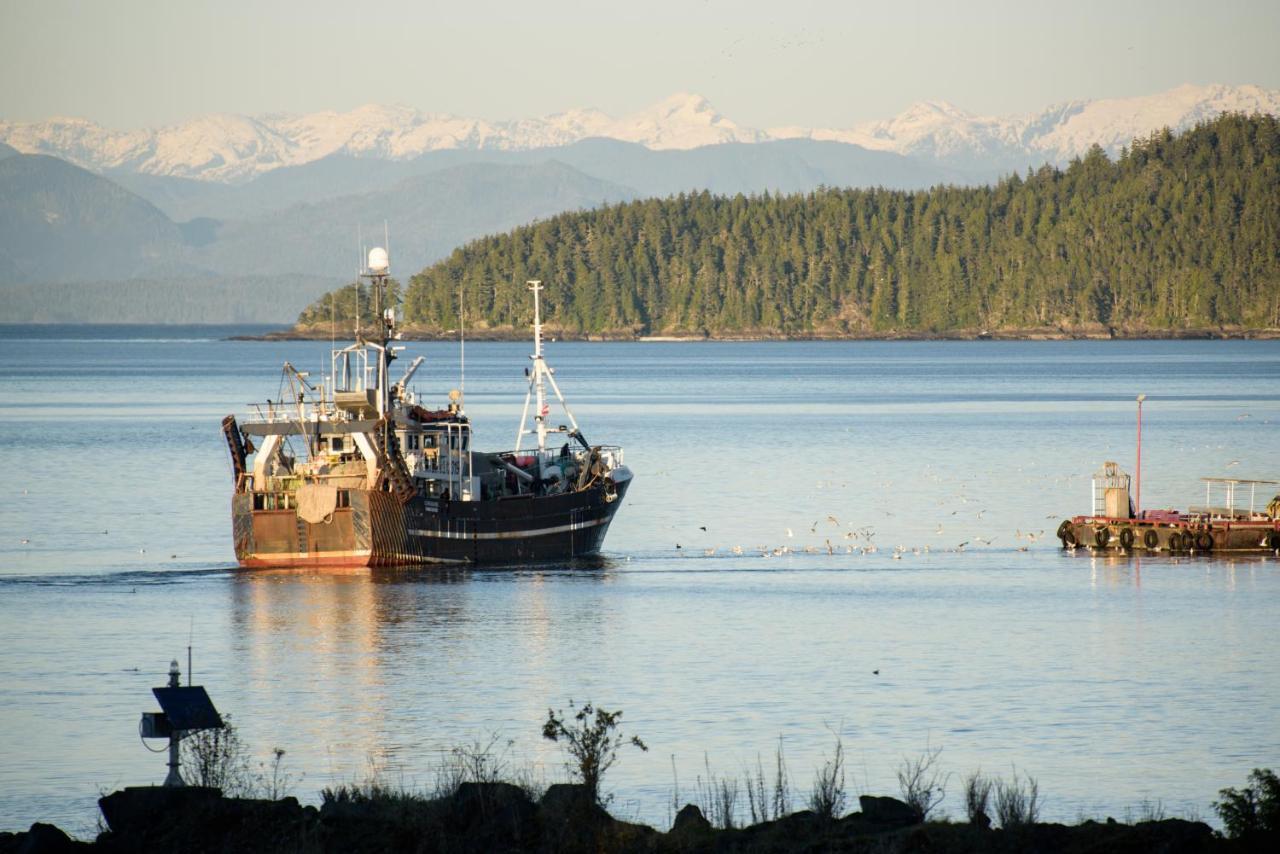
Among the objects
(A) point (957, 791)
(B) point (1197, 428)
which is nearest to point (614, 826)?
(A) point (957, 791)

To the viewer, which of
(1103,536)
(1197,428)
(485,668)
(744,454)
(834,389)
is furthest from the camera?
(834,389)

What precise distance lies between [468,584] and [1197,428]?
76.8 m

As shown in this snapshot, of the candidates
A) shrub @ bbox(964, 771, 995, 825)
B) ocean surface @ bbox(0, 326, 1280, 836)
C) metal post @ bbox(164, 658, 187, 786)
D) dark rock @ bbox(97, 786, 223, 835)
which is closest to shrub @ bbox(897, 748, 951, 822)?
ocean surface @ bbox(0, 326, 1280, 836)

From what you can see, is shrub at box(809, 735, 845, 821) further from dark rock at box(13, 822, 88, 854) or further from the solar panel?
dark rock at box(13, 822, 88, 854)

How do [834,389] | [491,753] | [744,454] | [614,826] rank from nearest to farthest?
1. [614,826]
2. [491,753]
3. [744,454]
4. [834,389]

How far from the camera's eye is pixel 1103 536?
6197 cm

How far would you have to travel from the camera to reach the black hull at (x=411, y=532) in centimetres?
5547

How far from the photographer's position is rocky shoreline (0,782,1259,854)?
2317 cm

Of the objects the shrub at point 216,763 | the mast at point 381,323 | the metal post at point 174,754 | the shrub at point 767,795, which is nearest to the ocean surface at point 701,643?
the shrub at point 767,795

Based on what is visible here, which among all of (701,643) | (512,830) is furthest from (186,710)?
(701,643)

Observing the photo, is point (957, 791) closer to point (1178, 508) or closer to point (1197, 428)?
point (1178, 508)

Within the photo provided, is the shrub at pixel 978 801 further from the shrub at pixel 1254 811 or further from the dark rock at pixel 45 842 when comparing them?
the dark rock at pixel 45 842

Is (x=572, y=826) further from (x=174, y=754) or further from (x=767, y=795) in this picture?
(x=767, y=795)

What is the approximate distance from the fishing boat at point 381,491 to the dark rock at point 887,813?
31235mm
